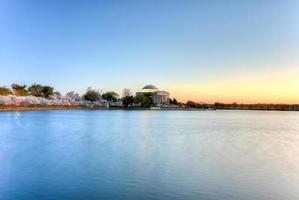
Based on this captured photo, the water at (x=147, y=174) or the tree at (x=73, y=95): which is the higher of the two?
the tree at (x=73, y=95)

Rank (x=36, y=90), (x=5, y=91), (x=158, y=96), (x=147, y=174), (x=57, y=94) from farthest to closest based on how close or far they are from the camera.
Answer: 1. (x=158, y=96)
2. (x=57, y=94)
3. (x=36, y=90)
4. (x=5, y=91)
5. (x=147, y=174)

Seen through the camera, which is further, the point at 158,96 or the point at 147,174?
the point at 158,96

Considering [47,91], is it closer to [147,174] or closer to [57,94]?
[57,94]

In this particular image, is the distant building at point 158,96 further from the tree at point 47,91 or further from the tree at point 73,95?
the tree at point 47,91

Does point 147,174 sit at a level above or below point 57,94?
below

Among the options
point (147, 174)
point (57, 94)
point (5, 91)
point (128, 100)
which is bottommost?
point (147, 174)

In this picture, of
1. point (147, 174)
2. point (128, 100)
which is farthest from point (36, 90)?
point (147, 174)

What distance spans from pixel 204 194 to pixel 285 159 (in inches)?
295

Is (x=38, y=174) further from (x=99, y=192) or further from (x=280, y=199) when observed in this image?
(x=280, y=199)

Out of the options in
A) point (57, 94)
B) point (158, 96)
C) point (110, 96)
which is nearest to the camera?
point (57, 94)

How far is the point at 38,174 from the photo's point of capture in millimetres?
10086

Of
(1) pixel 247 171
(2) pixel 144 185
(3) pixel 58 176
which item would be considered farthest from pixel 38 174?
(1) pixel 247 171

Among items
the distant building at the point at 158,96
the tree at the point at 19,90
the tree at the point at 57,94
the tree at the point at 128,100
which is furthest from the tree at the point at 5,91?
the distant building at the point at 158,96

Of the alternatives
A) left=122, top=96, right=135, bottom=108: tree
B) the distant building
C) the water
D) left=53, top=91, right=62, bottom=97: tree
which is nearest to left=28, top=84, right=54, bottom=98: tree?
left=53, top=91, right=62, bottom=97: tree
